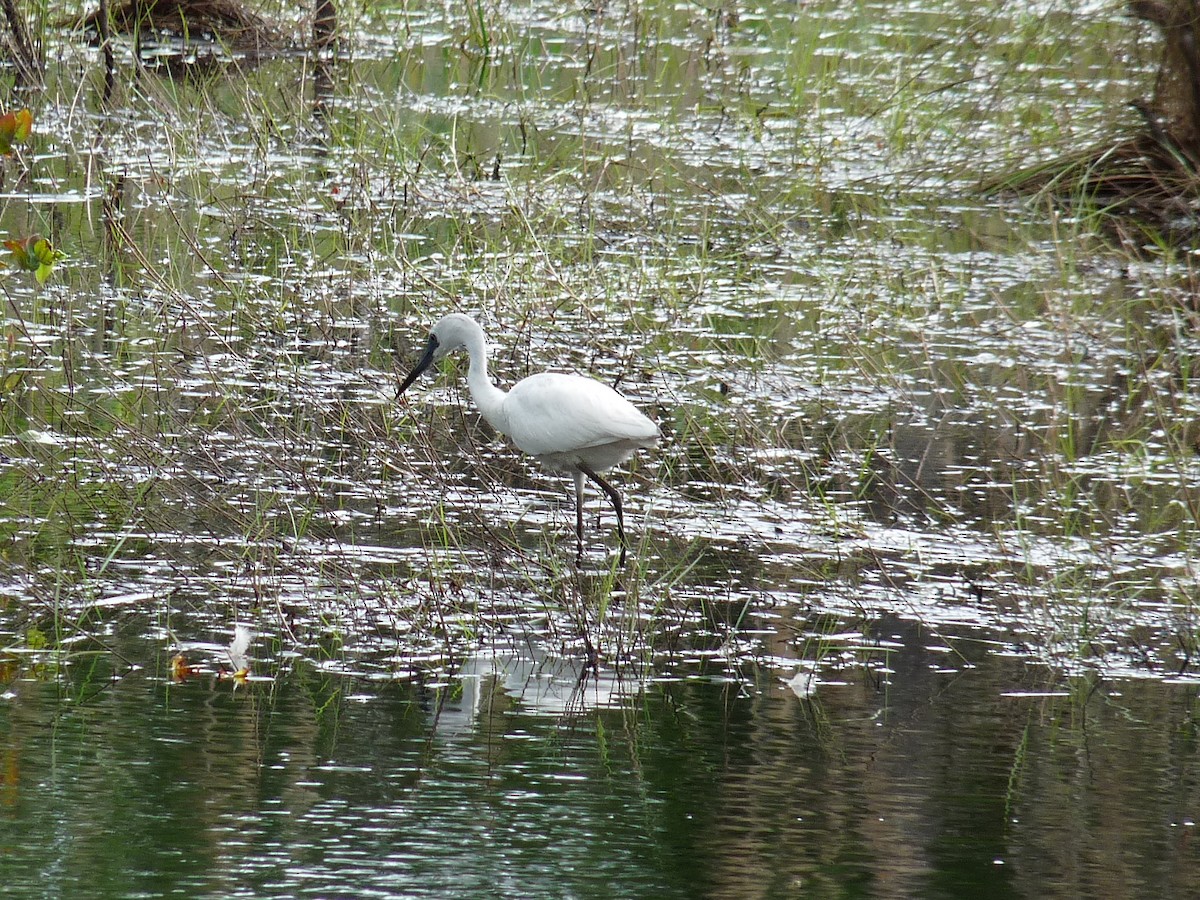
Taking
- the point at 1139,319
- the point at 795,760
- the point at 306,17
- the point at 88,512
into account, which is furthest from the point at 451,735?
the point at 306,17

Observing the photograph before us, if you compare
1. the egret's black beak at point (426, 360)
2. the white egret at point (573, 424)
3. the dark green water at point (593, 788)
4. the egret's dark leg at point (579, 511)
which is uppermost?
the egret's black beak at point (426, 360)

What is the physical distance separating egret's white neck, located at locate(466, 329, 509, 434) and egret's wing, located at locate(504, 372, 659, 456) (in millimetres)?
119

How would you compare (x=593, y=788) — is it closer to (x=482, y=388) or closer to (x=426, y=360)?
(x=482, y=388)

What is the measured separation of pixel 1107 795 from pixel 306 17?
35.4 ft

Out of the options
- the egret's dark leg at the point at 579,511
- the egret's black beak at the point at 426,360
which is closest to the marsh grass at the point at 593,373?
the egret's dark leg at the point at 579,511

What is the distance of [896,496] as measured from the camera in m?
6.69

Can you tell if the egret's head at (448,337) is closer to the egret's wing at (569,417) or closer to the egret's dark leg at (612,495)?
the egret's wing at (569,417)

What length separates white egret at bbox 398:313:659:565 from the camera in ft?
19.8

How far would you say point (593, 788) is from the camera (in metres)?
4.30

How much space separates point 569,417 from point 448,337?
0.88 metres

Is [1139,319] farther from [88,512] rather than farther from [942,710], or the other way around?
[88,512]

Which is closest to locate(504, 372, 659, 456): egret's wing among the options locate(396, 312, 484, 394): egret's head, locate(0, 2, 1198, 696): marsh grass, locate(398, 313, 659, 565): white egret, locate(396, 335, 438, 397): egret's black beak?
locate(398, 313, 659, 565): white egret

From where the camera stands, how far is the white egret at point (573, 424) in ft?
19.8

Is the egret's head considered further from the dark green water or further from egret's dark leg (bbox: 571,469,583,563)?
Answer: the dark green water
